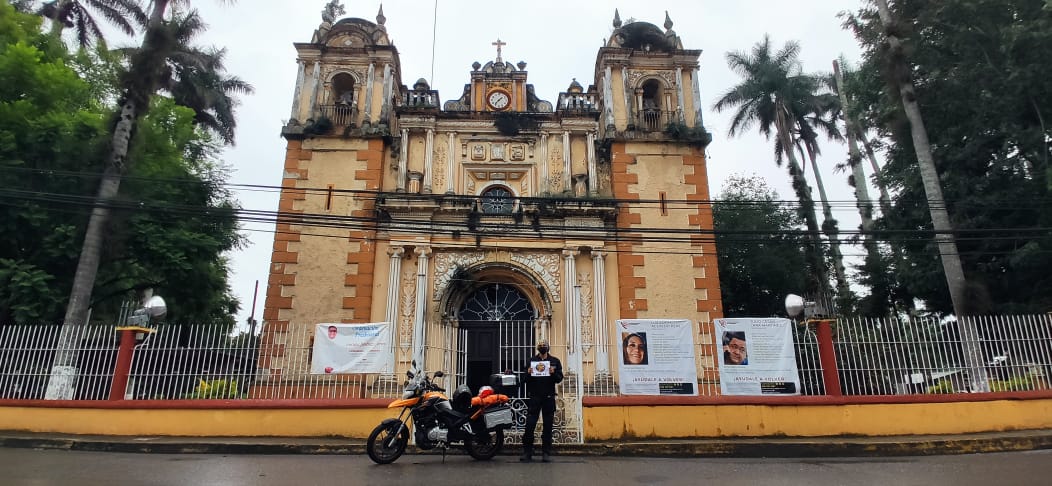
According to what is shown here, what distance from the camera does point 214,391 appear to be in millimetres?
9492

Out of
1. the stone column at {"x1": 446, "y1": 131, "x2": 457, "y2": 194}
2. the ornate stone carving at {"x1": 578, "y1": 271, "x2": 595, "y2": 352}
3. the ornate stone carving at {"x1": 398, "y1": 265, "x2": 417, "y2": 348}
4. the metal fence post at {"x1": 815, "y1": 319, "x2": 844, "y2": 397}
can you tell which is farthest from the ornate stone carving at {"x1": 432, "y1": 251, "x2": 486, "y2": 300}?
the metal fence post at {"x1": 815, "y1": 319, "x2": 844, "y2": 397}

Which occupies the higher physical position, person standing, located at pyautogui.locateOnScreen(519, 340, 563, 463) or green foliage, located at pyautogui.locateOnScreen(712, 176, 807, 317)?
green foliage, located at pyautogui.locateOnScreen(712, 176, 807, 317)

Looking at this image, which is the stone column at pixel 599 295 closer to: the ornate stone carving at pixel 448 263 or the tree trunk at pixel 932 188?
the ornate stone carving at pixel 448 263

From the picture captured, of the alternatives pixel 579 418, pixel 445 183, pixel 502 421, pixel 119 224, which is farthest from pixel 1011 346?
pixel 119 224

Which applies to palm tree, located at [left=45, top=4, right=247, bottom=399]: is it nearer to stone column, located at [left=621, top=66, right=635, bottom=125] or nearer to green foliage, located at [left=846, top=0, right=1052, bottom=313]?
stone column, located at [left=621, top=66, right=635, bottom=125]

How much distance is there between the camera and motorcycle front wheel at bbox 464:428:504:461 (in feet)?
22.8

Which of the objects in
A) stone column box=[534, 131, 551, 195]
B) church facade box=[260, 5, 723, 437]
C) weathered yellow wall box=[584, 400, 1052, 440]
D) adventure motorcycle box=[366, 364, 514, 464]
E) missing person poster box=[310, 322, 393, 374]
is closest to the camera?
adventure motorcycle box=[366, 364, 514, 464]

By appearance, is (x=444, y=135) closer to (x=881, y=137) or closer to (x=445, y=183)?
(x=445, y=183)

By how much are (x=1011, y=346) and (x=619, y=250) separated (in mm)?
7521

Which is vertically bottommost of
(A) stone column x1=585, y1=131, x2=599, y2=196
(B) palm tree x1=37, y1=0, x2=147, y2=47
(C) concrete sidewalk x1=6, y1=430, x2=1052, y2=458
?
(C) concrete sidewalk x1=6, y1=430, x2=1052, y2=458

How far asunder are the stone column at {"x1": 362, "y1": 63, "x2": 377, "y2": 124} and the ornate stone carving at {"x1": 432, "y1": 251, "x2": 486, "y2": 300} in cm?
430

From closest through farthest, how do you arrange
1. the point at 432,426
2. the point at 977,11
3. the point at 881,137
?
the point at 432,426
the point at 977,11
the point at 881,137

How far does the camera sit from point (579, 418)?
327 inches

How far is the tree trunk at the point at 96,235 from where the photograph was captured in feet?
31.2
